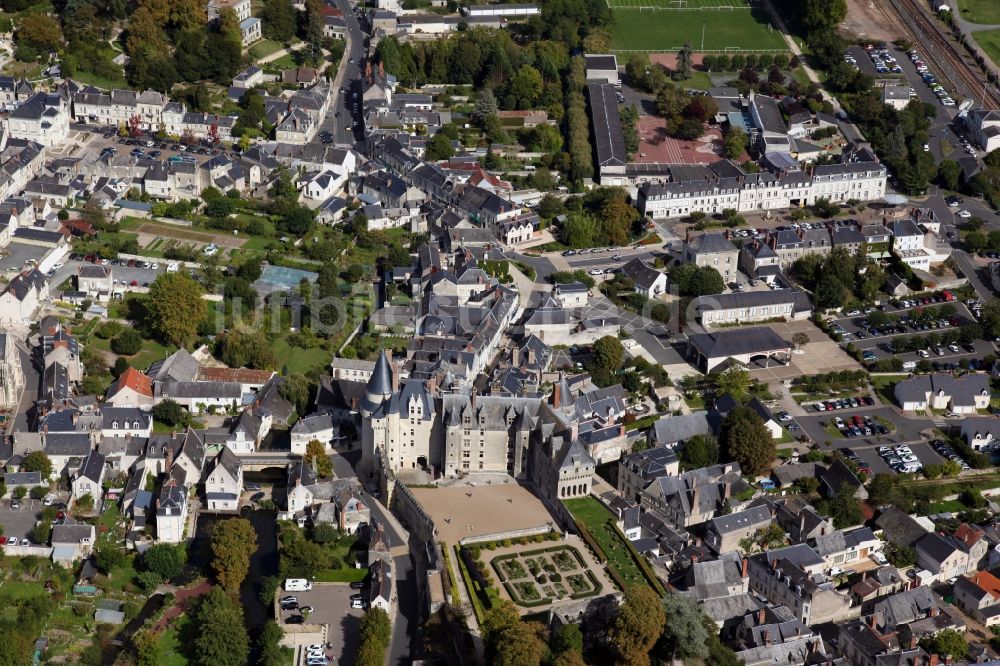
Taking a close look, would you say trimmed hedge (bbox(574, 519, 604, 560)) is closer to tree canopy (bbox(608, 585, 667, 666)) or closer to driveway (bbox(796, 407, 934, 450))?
tree canopy (bbox(608, 585, 667, 666))

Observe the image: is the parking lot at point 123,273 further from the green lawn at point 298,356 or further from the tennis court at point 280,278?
the green lawn at point 298,356

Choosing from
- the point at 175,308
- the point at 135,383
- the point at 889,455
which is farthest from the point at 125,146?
the point at 889,455

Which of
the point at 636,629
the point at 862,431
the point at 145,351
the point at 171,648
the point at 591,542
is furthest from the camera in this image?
the point at 145,351

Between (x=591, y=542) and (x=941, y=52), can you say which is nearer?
(x=591, y=542)

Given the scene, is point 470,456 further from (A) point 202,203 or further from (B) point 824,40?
(B) point 824,40

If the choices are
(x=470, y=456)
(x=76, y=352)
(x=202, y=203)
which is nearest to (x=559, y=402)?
(x=470, y=456)

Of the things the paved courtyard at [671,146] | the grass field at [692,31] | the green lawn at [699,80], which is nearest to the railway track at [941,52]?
the grass field at [692,31]

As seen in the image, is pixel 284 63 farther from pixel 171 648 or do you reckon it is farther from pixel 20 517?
pixel 171 648

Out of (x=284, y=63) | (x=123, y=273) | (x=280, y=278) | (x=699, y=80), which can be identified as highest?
(x=123, y=273)
